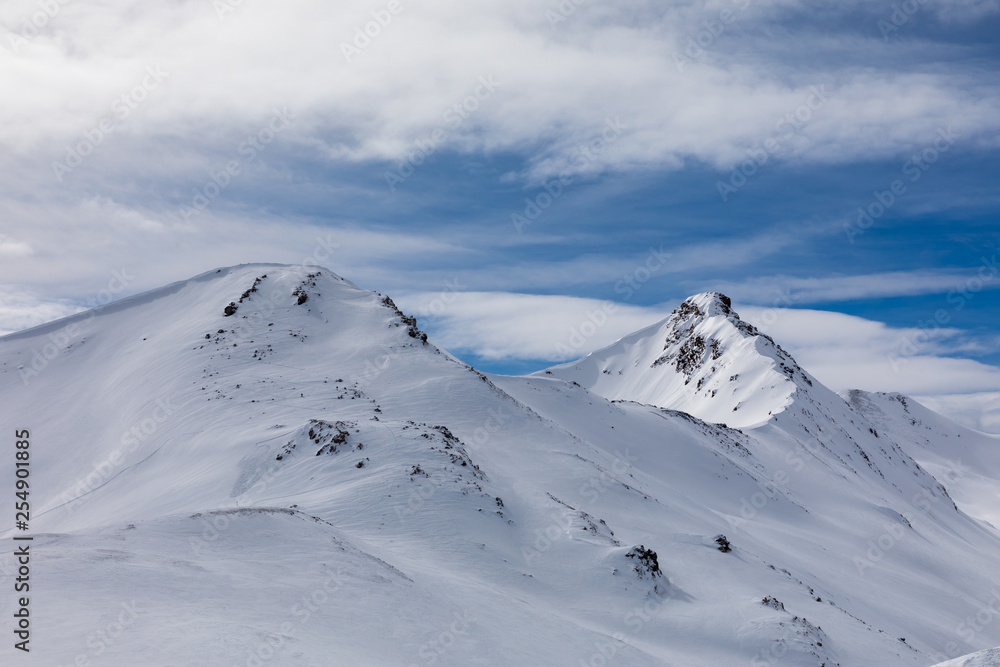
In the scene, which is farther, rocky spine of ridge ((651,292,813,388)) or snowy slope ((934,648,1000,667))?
rocky spine of ridge ((651,292,813,388))

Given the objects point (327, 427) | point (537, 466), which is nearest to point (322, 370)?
point (327, 427)

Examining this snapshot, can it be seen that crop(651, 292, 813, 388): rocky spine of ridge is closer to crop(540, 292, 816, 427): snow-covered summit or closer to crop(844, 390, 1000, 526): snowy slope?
crop(540, 292, 816, 427): snow-covered summit

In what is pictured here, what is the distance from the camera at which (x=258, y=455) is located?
29719mm

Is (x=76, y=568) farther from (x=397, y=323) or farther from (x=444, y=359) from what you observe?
(x=397, y=323)

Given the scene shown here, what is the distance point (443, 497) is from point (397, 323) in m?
24.2

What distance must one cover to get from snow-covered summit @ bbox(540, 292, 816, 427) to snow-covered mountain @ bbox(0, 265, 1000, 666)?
535 inches

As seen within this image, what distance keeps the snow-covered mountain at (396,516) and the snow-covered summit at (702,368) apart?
13599mm

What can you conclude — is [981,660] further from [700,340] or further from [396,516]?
[700,340]

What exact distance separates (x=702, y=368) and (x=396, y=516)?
8399cm

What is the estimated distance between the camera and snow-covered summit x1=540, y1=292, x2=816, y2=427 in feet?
285

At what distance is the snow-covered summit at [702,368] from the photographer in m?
86.8

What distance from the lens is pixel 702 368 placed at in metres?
102

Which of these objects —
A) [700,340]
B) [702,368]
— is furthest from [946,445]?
[702,368]

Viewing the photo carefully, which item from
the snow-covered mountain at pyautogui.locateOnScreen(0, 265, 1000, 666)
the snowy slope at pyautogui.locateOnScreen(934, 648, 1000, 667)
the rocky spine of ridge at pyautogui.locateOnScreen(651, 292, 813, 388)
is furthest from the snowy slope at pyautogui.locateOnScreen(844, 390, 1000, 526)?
the snowy slope at pyautogui.locateOnScreen(934, 648, 1000, 667)
